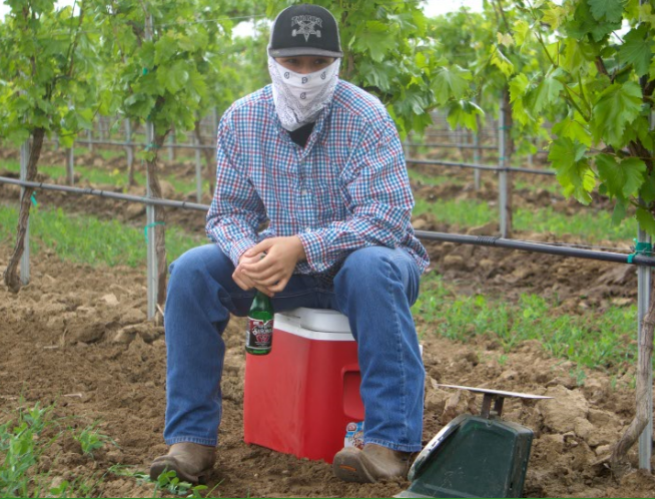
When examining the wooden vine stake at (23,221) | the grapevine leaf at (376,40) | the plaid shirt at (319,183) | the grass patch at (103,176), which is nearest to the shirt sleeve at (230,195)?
the plaid shirt at (319,183)

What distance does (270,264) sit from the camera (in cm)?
284

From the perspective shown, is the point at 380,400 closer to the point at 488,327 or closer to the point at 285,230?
the point at 285,230

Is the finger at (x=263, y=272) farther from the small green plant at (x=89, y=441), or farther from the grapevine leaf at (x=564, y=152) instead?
the grapevine leaf at (x=564, y=152)

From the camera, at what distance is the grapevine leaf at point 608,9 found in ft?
8.87

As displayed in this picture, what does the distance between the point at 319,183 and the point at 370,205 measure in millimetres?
235

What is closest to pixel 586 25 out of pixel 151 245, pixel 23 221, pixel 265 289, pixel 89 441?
pixel 265 289

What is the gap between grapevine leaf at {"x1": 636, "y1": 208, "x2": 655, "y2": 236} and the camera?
9.45 feet

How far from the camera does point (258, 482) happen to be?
9.33ft

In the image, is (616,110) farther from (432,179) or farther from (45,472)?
(432,179)

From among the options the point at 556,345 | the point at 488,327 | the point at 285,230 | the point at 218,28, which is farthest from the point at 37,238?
the point at 285,230

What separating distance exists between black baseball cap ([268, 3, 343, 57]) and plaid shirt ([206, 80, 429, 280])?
0.19m

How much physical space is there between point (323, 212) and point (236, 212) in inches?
12.6

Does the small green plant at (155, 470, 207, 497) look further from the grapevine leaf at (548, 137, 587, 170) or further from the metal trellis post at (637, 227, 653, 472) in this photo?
the grapevine leaf at (548, 137, 587, 170)

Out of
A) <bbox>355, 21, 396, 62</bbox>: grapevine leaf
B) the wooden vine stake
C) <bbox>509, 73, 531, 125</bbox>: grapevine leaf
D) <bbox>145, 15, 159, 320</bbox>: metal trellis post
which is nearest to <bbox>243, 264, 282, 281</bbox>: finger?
<bbox>509, 73, 531, 125</bbox>: grapevine leaf
